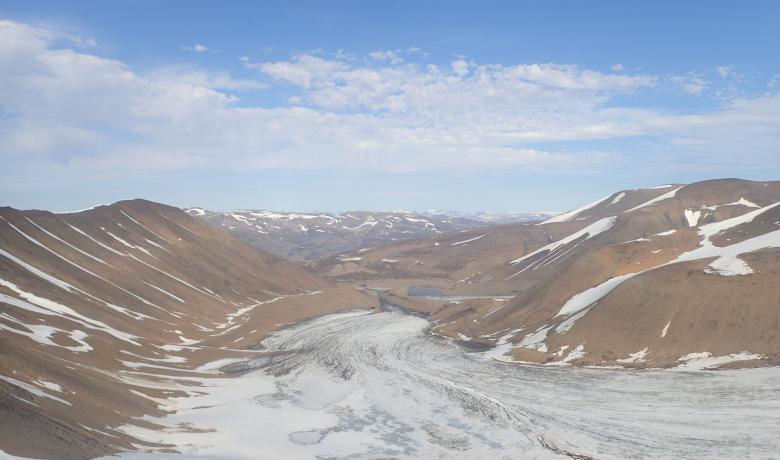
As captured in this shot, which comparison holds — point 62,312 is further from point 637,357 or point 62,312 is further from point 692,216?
point 692,216

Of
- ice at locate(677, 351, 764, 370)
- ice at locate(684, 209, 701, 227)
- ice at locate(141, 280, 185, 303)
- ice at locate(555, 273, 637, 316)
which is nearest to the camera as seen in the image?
ice at locate(677, 351, 764, 370)

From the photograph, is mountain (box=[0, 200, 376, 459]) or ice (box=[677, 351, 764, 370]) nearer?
mountain (box=[0, 200, 376, 459])

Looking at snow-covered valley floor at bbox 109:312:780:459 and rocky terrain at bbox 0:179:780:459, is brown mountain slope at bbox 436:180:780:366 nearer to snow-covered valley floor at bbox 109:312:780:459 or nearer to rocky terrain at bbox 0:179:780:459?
rocky terrain at bbox 0:179:780:459

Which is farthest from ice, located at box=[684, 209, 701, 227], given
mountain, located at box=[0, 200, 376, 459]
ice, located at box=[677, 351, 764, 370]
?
ice, located at box=[677, 351, 764, 370]

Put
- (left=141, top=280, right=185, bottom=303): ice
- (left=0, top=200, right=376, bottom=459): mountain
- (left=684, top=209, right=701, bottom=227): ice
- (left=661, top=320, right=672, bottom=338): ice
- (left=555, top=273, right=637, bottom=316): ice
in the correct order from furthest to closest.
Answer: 1. (left=684, top=209, right=701, bottom=227): ice
2. (left=141, top=280, right=185, bottom=303): ice
3. (left=555, top=273, right=637, bottom=316): ice
4. (left=661, top=320, right=672, bottom=338): ice
5. (left=0, top=200, right=376, bottom=459): mountain

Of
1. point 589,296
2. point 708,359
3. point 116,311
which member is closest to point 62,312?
point 116,311

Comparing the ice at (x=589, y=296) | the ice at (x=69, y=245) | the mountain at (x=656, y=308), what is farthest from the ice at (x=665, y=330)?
the ice at (x=69, y=245)
